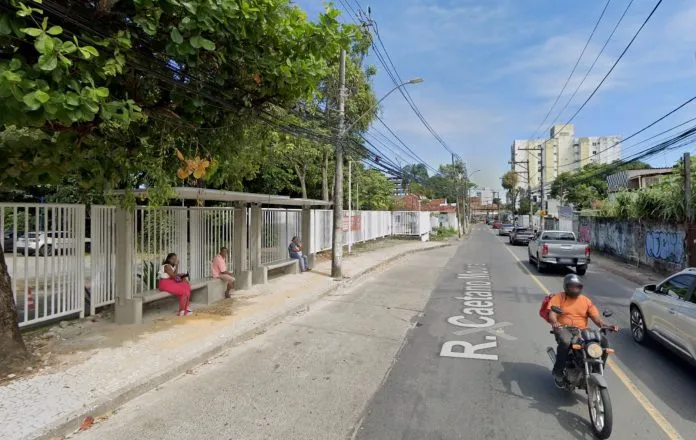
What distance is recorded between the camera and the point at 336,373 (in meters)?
5.87

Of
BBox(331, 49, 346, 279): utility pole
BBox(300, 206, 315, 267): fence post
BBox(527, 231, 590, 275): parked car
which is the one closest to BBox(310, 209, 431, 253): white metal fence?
BBox(300, 206, 315, 267): fence post

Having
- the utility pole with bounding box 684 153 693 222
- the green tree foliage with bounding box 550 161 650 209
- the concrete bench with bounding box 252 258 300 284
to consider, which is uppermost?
the green tree foliage with bounding box 550 161 650 209

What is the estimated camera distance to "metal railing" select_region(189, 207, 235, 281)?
10117 mm

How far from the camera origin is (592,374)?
4.34 meters

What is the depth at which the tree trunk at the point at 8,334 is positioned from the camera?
5.52m

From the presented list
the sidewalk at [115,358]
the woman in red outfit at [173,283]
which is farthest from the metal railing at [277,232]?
the woman in red outfit at [173,283]

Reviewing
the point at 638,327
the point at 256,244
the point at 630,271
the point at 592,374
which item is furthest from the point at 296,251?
the point at 630,271

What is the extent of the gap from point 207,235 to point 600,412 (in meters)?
8.59

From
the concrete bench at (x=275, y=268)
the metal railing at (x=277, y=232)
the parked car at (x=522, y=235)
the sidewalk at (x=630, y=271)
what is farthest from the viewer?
the parked car at (x=522, y=235)

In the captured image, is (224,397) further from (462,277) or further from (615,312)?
(462,277)

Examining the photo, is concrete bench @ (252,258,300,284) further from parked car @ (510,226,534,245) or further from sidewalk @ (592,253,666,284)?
parked car @ (510,226,534,245)

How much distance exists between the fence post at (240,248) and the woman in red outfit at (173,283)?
2944 millimetres

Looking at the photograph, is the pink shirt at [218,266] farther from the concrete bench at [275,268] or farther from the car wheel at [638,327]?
the car wheel at [638,327]

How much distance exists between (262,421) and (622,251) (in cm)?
2390
